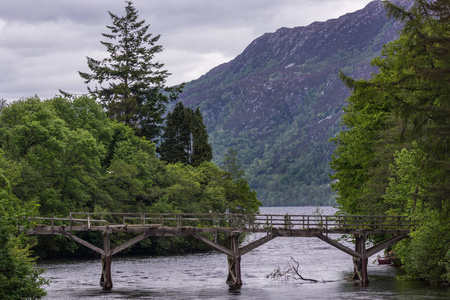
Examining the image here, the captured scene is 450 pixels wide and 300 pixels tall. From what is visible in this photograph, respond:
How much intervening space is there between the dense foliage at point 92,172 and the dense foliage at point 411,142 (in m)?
23.7

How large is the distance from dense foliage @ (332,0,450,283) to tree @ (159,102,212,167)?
113 ft

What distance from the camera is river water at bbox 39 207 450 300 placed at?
1554 inches

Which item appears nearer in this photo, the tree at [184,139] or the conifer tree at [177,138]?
the tree at [184,139]

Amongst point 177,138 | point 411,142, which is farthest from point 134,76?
point 411,142

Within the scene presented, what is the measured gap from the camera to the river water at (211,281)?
39.5 meters

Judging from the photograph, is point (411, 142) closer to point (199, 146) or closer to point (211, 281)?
point (211, 281)

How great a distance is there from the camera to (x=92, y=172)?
69125mm

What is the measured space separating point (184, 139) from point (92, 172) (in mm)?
24696

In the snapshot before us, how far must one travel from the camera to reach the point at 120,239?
7094 centimetres

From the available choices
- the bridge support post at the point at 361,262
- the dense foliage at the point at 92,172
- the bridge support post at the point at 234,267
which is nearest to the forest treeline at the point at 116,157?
the dense foliage at the point at 92,172

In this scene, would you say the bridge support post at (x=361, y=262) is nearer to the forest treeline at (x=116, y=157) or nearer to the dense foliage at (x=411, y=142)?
the dense foliage at (x=411, y=142)

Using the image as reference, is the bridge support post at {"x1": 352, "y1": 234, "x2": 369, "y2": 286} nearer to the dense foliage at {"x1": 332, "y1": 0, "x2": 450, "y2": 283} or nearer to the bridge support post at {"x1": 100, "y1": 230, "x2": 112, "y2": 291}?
the dense foliage at {"x1": 332, "y1": 0, "x2": 450, "y2": 283}

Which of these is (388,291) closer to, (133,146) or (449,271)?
(449,271)

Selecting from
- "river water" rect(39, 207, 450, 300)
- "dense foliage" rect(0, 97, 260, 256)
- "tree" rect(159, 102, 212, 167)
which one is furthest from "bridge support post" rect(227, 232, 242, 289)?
"tree" rect(159, 102, 212, 167)
